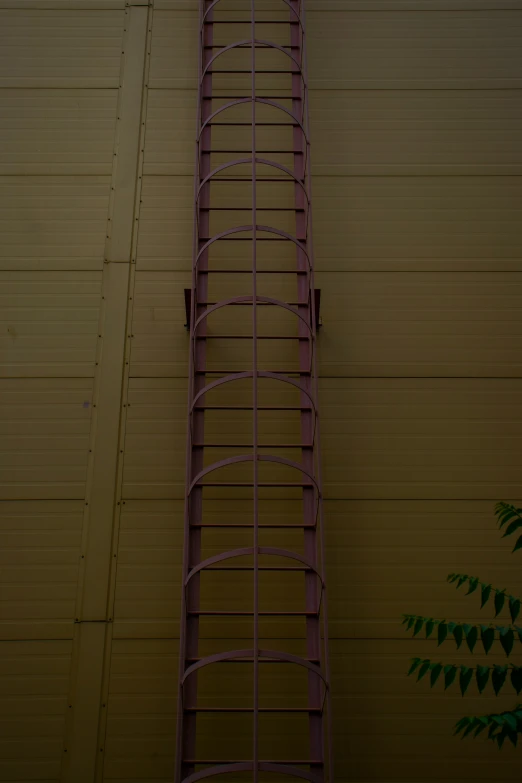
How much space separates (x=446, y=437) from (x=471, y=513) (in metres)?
0.59

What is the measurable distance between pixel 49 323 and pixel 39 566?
1905mm

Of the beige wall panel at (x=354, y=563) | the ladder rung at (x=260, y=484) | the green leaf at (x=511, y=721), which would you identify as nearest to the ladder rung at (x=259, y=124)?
the ladder rung at (x=260, y=484)

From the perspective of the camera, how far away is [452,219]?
654 cm

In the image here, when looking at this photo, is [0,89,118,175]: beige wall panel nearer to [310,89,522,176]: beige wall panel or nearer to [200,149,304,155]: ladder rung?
[200,149,304,155]: ladder rung

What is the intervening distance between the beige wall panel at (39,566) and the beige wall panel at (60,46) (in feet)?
12.6

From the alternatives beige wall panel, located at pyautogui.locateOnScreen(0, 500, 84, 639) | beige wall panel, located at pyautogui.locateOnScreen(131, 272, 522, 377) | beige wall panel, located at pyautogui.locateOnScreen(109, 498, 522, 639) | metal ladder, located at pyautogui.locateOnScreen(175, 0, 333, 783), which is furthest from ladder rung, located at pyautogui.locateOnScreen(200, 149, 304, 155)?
beige wall panel, located at pyautogui.locateOnScreen(0, 500, 84, 639)

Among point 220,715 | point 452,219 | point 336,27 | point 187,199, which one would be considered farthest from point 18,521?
point 336,27

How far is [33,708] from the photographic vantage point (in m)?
5.04

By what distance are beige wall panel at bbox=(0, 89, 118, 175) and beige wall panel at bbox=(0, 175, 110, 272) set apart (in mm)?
133

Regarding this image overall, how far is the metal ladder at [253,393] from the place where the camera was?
185 inches

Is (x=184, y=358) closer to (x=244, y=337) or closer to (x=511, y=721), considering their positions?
(x=244, y=337)

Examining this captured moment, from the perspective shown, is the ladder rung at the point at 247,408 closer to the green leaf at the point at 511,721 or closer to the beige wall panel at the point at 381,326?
the beige wall panel at the point at 381,326

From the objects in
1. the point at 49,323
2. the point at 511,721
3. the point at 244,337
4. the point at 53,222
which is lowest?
the point at 511,721

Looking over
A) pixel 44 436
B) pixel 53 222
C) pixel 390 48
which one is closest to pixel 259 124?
pixel 390 48
